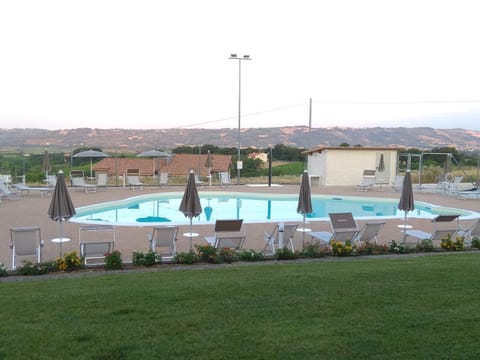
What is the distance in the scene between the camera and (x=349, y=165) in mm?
22094

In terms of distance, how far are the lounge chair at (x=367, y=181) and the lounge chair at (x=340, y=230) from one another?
10.9 meters

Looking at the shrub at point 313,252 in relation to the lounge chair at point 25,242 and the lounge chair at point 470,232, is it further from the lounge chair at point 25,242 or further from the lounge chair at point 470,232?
the lounge chair at point 25,242

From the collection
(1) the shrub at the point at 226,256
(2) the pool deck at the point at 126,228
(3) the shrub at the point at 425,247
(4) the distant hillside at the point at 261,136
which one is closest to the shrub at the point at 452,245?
(3) the shrub at the point at 425,247

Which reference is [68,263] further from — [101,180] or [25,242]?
[101,180]

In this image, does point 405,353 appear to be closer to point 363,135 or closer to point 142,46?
point 142,46

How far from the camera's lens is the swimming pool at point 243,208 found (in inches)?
540

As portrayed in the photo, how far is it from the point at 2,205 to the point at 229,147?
2067cm

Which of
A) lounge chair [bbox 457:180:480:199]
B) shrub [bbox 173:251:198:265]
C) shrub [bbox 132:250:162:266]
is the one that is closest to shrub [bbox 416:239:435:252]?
shrub [bbox 173:251:198:265]

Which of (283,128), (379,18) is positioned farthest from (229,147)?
(379,18)

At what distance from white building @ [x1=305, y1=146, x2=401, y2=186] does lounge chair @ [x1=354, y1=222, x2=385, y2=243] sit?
1301 centimetres

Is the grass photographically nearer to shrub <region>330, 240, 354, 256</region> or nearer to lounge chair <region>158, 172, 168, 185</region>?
shrub <region>330, 240, 354, 256</region>

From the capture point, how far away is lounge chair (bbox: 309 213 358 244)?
862 centimetres

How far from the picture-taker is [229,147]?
109 feet

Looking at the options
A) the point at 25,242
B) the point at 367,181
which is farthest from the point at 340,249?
the point at 367,181
